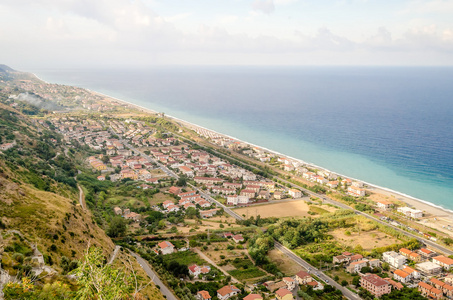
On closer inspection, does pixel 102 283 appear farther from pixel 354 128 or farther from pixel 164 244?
pixel 354 128

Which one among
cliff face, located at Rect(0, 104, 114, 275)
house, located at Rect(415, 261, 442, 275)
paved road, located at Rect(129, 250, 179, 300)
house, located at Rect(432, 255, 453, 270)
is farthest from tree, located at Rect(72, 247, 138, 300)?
house, located at Rect(432, 255, 453, 270)

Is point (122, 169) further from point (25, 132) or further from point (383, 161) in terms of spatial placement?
point (383, 161)

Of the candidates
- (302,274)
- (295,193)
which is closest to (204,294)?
(302,274)

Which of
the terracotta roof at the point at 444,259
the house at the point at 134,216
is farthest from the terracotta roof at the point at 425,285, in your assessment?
the house at the point at 134,216

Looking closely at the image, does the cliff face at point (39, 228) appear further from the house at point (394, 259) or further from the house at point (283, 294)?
the house at point (394, 259)

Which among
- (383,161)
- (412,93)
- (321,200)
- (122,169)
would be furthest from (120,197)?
(412,93)

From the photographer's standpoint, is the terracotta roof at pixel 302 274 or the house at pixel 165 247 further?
the house at pixel 165 247

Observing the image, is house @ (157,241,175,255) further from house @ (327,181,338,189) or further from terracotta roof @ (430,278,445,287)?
house @ (327,181,338,189)
